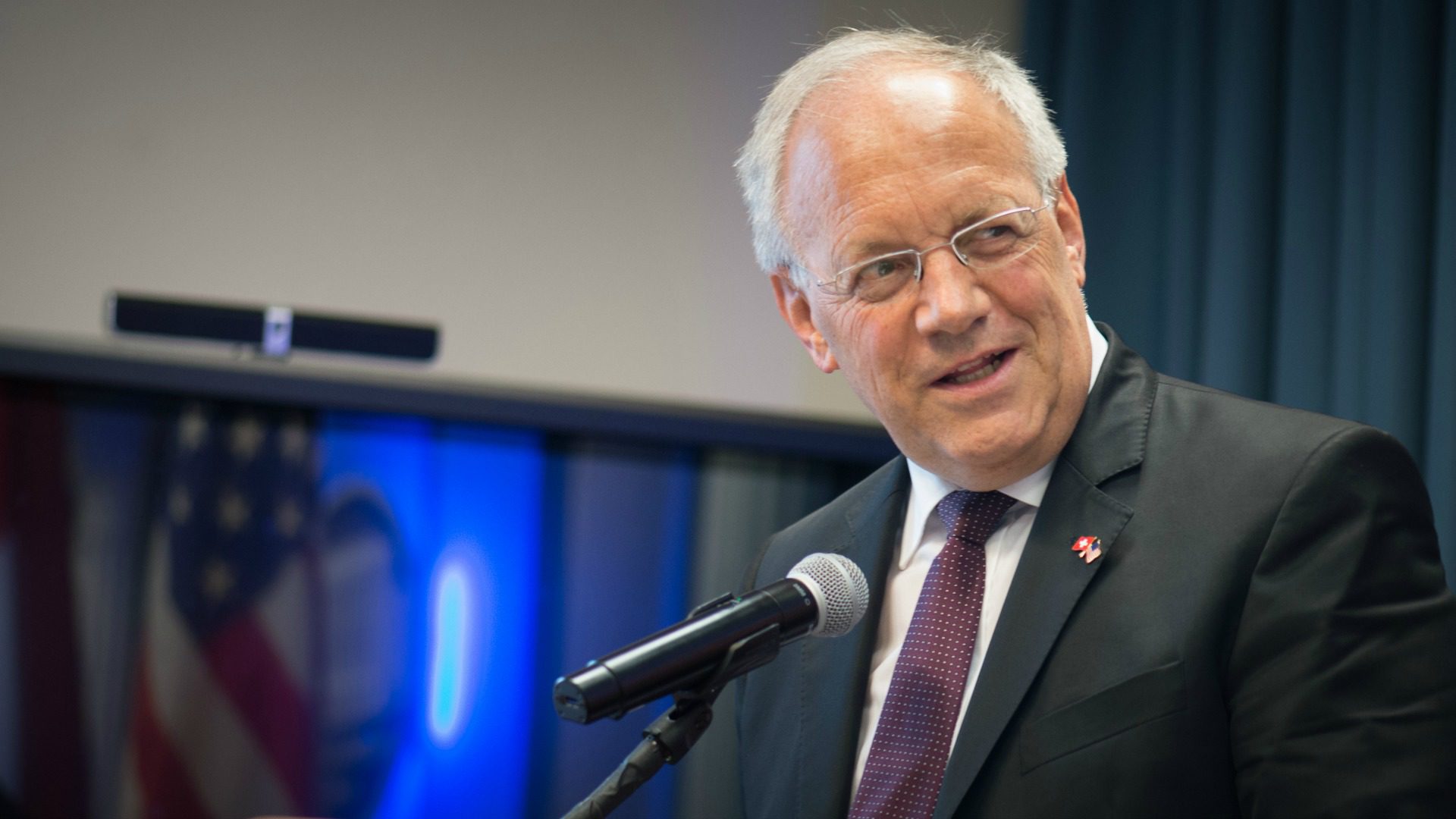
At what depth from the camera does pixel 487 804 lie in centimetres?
329

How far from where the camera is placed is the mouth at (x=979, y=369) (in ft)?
5.14

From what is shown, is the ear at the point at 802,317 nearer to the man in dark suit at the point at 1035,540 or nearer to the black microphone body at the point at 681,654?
the man in dark suit at the point at 1035,540

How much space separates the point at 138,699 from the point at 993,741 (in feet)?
8.08

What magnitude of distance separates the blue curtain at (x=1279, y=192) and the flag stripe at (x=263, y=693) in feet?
7.73

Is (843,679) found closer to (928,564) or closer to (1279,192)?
(928,564)

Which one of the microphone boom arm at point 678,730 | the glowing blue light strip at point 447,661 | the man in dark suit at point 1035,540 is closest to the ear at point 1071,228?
the man in dark suit at point 1035,540

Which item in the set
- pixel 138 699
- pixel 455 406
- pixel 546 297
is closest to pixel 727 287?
pixel 546 297

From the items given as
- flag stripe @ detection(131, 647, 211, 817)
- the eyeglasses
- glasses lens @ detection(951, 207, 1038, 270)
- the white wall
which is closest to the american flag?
flag stripe @ detection(131, 647, 211, 817)

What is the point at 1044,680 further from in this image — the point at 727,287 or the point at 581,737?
the point at 727,287

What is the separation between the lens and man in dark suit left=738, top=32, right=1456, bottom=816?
50.6 inches

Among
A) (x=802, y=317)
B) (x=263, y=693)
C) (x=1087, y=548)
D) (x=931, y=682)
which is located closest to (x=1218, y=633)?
(x=1087, y=548)

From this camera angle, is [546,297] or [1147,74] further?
[546,297]

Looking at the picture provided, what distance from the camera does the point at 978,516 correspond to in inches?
64.1

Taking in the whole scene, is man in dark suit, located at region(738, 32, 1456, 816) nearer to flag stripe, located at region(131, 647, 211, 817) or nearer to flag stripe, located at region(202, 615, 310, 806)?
flag stripe, located at region(202, 615, 310, 806)
